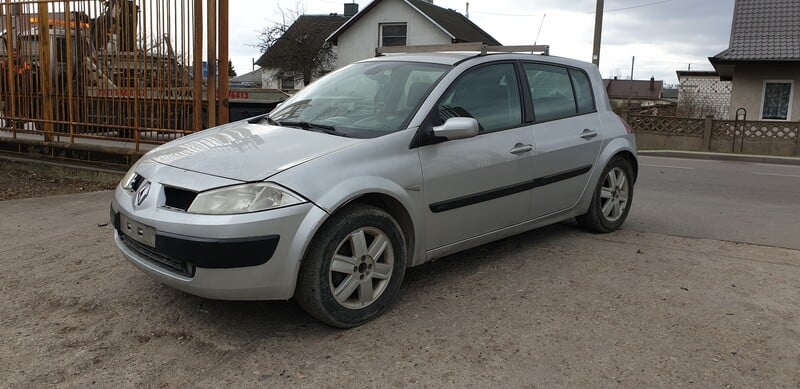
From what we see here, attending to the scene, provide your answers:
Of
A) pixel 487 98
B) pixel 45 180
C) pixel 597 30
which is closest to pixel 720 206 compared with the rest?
pixel 487 98

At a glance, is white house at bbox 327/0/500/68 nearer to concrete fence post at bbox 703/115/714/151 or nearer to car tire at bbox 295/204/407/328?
concrete fence post at bbox 703/115/714/151

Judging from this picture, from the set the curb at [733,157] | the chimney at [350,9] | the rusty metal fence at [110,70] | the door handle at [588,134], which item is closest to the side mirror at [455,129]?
the door handle at [588,134]

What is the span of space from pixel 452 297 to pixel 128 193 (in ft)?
6.87

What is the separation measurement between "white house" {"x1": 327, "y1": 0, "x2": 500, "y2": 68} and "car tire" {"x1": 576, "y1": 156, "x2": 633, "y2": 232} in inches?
1026

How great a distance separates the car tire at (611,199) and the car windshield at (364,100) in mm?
2041

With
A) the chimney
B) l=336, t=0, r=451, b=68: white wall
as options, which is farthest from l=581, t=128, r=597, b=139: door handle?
the chimney

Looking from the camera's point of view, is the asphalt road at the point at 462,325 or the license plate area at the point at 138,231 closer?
the asphalt road at the point at 462,325

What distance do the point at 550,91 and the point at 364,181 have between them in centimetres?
221

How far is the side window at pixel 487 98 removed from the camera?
4113 mm

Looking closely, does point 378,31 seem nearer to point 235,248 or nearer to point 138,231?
point 138,231

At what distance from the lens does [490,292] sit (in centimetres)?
402

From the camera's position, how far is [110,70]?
8031 millimetres

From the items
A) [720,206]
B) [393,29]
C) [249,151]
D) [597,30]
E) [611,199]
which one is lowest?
[720,206]

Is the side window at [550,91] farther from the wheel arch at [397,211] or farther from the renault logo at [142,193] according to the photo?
the renault logo at [142,193]
